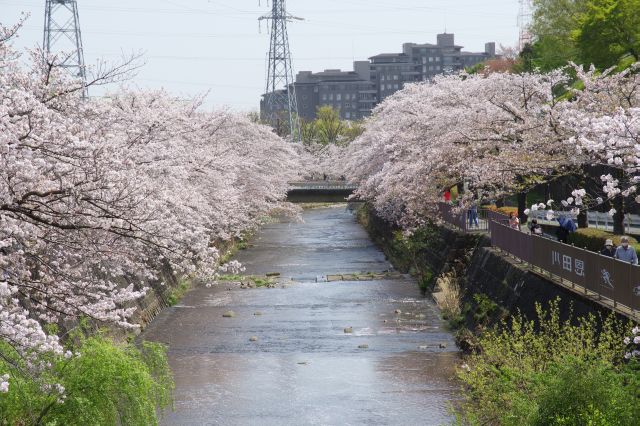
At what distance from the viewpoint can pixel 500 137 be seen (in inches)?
1014

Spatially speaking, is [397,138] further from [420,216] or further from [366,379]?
[366,379]

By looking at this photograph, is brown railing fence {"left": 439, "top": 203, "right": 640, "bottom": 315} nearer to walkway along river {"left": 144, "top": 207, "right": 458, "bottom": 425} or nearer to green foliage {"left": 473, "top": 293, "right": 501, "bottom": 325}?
green foliage {"left": 473, "top": 293, "right": 501, "bottom": 325}

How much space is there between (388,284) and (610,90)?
58.8ft

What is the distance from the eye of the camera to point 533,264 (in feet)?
80.8

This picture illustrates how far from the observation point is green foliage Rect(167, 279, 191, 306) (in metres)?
35.9

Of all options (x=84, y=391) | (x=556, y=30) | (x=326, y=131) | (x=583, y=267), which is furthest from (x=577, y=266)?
(x=326, y=131)

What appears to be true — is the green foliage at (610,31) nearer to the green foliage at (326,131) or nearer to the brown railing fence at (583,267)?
the brown railing fence at (583,267)

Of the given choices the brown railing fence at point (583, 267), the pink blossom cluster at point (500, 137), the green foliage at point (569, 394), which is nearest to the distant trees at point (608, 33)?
the pink blossom cluster at point (500, 137)

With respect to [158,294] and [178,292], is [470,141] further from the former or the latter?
[178,292]

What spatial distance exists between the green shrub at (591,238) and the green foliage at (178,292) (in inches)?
604

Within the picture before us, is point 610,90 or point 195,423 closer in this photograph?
point 195,423

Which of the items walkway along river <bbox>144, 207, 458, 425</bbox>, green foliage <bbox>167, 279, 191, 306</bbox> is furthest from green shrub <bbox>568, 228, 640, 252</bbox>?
green foliage <bbox>167, 279, 191, 306</bbox>

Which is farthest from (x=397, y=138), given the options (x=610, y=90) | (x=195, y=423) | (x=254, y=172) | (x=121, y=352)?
(x=121, y=352)

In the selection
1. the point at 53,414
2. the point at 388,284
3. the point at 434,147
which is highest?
the point at 434,147
